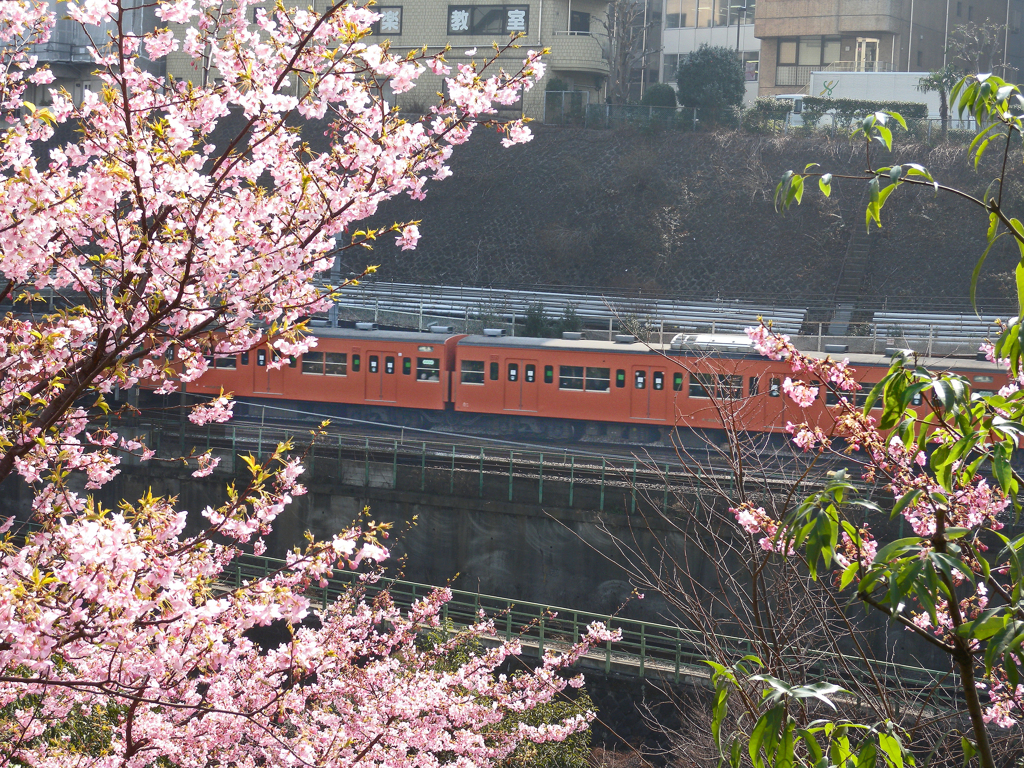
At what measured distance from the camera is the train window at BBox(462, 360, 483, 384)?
22.3 m

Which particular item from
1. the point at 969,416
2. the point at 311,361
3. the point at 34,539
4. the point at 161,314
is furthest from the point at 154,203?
the point at 311,361

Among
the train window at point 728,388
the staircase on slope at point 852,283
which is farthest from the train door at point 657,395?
the staircase on slope at point 852,283

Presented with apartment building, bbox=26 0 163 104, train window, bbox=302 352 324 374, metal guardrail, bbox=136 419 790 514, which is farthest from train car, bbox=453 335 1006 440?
apartment building, bbox=26 0 163 104

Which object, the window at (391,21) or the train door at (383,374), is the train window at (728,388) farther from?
the window at (391,21)

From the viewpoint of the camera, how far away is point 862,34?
4238cm

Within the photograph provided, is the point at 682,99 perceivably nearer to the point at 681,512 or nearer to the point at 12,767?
the point at 681,512

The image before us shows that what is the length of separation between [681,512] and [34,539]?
12.3 m

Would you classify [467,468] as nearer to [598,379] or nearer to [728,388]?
[598,379]

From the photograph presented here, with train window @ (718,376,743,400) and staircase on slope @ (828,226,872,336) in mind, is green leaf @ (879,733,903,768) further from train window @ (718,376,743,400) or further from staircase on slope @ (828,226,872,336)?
staircase on slope @ (828,226,872,336)

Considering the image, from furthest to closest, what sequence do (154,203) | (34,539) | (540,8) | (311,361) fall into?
(540,8) < (311,361) < (34,539) < (154,203)

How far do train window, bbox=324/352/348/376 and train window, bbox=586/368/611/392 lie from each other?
18.4ft

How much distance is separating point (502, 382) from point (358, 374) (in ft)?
11.0

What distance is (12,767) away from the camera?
18.5 feet

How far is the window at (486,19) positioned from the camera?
3991 cm
